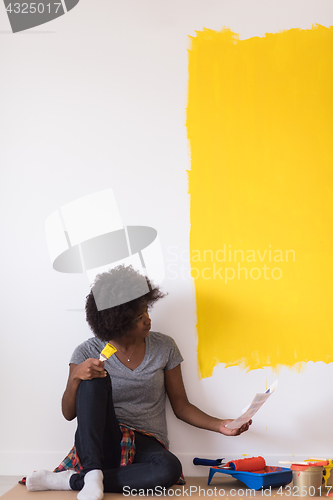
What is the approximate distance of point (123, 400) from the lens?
5.21 feet

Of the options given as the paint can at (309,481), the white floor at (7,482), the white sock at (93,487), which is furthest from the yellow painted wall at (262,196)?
the white floor at (7,482)

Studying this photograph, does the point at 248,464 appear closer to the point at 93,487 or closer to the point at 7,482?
the point at 93,487

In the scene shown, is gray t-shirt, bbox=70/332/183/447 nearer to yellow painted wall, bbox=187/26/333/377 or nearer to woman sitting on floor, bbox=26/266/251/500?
woman sitting on floor, bbox=26/266/251/500

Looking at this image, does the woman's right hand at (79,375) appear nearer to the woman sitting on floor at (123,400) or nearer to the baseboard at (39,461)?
the woman sitting on floor at (123,400)

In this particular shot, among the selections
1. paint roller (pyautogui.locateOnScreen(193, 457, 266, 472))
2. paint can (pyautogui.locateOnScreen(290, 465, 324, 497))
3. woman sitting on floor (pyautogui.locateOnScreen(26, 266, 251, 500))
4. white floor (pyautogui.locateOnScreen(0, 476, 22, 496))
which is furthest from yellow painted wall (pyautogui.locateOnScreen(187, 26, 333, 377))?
white floor (pyautogui.locateOnScreen(0, 476, 22, 496))

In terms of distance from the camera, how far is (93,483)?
124 centimetres

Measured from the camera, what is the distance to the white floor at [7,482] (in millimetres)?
1485

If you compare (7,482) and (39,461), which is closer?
(7,482)

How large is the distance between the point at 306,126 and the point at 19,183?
3.84 feet

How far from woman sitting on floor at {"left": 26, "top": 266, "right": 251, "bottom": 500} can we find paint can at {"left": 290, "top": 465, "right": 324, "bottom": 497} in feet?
0.73

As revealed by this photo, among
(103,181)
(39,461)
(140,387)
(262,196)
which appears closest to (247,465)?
(140,387)

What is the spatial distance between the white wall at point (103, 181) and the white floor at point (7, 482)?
0.05 meters

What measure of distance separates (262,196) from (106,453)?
1076 mm

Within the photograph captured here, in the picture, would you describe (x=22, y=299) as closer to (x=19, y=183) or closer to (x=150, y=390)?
(x=19, y=183)
